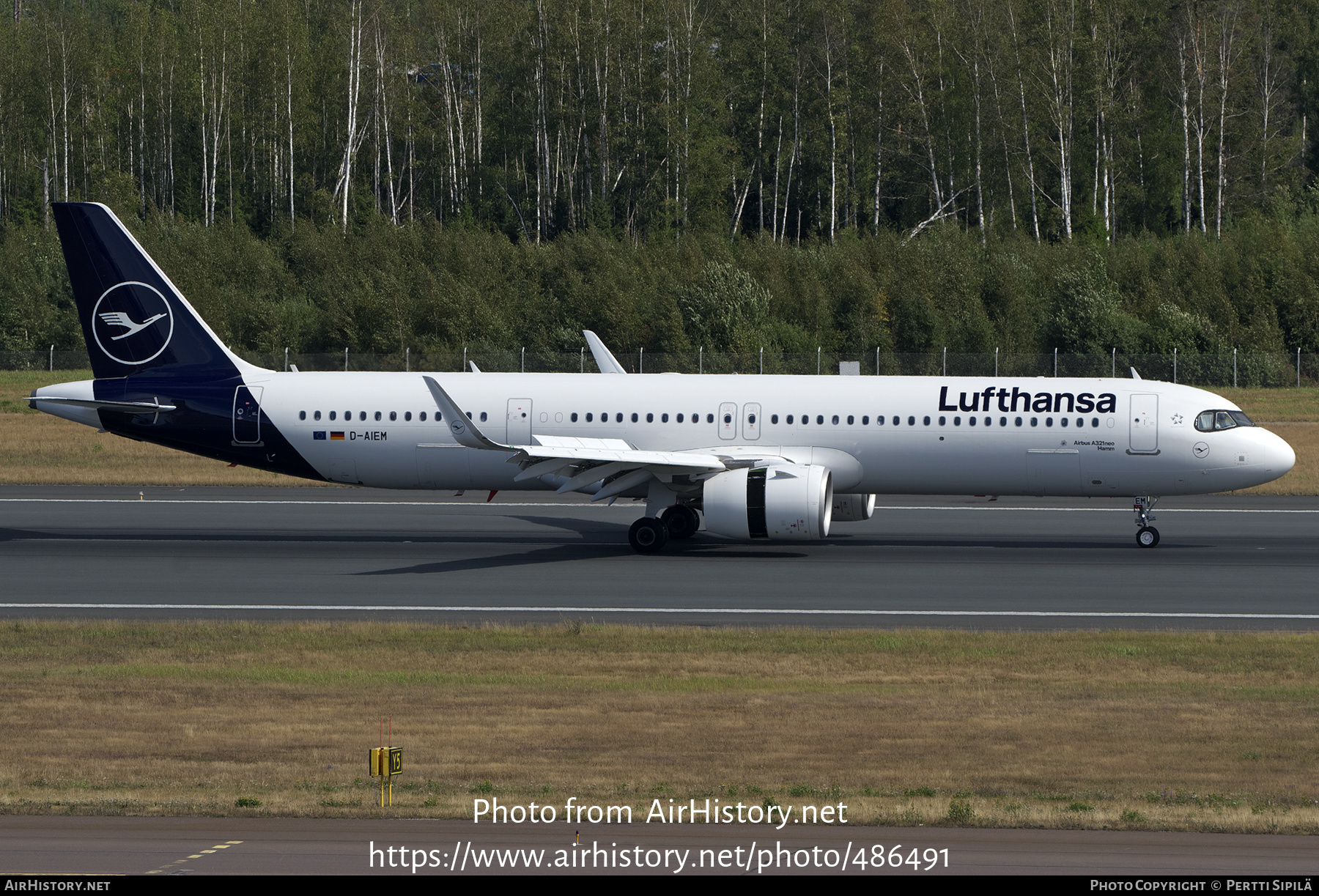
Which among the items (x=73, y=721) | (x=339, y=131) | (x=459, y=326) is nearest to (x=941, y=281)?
(x=459, y=326)

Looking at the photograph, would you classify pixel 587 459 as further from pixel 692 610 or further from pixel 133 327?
pixel 133 327

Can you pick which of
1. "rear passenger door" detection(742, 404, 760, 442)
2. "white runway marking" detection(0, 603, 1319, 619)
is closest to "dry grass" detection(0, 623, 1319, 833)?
"white runway marking" detection(0, 603, 1319, 619)

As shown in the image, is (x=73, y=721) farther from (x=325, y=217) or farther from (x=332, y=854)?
(x=325, y=217)

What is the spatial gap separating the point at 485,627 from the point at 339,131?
87.5 metres

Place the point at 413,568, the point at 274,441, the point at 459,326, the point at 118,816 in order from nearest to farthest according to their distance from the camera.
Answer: the point at 118,816
the point at 413,568
the point at 274,441
the point at 459,326

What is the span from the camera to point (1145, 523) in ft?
104

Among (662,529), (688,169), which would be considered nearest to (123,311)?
(662,529)

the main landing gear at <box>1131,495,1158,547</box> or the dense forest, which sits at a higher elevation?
the dense forest

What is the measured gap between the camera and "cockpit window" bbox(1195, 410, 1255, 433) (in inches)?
1201

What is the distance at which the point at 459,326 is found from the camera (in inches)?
2968

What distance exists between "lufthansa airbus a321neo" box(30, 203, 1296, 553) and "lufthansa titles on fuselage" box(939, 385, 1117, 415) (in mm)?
35

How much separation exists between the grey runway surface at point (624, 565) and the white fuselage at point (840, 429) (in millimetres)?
1607

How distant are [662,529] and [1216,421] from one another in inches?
475

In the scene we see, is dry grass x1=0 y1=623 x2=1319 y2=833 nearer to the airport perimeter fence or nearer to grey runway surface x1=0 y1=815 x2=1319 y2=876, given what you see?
grey runway surface x1=0 y1=815 x2=1319 y2=876
